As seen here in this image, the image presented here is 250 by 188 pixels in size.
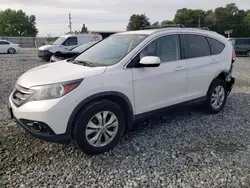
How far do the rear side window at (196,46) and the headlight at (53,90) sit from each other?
7.25 feet

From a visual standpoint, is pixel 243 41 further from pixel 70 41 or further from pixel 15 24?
pixel 15 24

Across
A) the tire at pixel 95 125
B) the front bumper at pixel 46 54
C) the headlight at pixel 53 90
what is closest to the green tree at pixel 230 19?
the front bumper at pixel 46 54

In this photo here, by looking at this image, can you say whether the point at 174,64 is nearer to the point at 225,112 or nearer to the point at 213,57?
the point at 213,57

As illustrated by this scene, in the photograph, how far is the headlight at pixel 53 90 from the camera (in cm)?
269

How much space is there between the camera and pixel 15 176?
262cm

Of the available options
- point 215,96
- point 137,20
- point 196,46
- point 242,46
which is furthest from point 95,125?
point 137,20

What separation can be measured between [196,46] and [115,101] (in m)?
2.00

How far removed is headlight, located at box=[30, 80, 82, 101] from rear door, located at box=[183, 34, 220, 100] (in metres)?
2.15

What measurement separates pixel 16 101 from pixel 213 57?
11.6 ft

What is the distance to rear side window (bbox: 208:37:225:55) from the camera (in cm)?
444

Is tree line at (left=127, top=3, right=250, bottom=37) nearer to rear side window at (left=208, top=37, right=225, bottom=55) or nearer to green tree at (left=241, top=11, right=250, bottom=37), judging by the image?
green tree at (left=241, top=11, right=250, bottom=37)

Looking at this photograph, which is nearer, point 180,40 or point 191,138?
point 191,138

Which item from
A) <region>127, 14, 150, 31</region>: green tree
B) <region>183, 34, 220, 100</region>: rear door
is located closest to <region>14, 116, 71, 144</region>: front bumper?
<region>183, 34, 220, 100</region>: rear door

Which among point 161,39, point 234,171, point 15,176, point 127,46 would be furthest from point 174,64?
point 15,176
